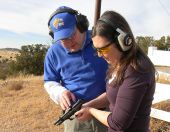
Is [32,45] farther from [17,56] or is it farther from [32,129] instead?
[32,129]

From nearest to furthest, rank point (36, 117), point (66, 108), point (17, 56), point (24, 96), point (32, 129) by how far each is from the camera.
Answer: point (66, 108), point (32, 129), point (36, 117), point (24, 96), point (17, 56)

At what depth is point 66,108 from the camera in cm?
336

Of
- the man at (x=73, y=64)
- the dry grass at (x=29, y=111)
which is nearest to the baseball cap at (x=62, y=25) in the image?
the man at (x=73, y=64)

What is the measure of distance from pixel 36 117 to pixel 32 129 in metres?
0.90

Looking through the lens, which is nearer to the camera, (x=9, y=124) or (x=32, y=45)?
(x=9, y=124)

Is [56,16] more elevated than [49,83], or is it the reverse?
[56,16]

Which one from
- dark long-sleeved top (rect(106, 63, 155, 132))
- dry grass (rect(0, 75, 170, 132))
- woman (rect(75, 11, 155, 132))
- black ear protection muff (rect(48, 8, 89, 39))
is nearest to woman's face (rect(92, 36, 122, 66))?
woman (rect(75, 11, 155, 132))

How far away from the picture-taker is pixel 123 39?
2.67 metres

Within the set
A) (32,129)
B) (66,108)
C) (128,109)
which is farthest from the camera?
(32,129)

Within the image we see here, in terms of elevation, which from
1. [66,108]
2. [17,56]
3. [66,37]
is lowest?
[17,56]

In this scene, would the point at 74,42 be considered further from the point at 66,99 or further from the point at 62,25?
the point at 66,99

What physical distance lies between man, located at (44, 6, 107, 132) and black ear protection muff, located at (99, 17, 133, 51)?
31.3 inches

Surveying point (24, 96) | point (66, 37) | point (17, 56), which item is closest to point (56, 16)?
point (66, 37)

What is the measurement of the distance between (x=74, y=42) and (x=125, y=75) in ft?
3.39
